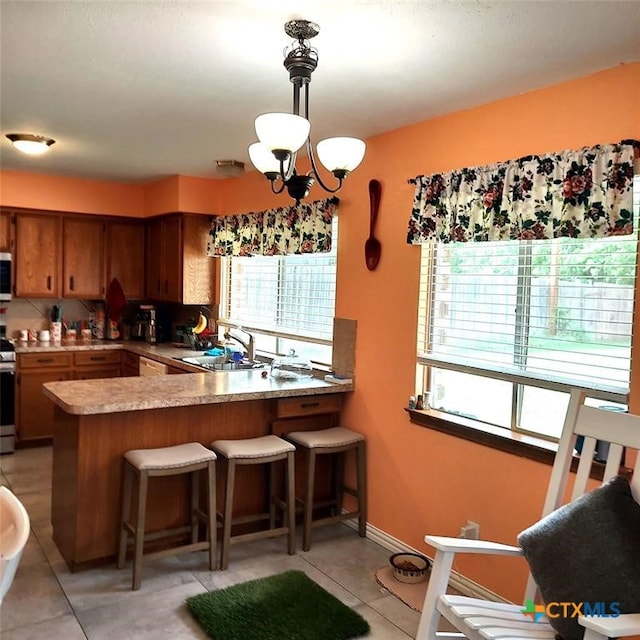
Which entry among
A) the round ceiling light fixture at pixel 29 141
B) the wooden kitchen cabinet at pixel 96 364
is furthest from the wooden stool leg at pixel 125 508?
the wooden kitchen cabinet at pixel 96 364

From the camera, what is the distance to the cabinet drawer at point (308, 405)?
358 centimetres

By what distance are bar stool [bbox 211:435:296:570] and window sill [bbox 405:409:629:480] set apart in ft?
2.37

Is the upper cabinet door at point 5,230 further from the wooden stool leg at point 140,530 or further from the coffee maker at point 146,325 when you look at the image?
the wooden stool leg at point 140,530

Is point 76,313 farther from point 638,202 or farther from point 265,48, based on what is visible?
point 638,202

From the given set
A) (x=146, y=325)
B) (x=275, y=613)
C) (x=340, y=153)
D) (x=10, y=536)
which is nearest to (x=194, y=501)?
(x=275, y=613)

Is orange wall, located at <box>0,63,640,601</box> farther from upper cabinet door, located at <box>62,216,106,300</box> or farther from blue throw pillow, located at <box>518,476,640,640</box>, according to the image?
upper cabinet door, located at <box>62,216,106,300</box>

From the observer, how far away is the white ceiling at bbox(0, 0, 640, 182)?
2.03m

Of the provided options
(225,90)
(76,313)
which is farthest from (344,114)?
(76,313)

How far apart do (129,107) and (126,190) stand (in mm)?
2707

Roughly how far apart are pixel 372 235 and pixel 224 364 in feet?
5.18

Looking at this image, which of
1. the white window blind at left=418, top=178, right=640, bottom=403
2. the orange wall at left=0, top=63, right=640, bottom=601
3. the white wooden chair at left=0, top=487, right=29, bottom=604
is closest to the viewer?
the white wooden chair at left=0, top=487, right=29, bottom=604

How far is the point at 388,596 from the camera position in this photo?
2936mm

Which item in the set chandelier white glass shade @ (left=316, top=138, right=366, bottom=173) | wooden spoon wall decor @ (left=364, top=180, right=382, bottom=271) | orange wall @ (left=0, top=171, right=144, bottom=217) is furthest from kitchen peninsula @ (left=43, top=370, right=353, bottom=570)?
orange wall @ (left=0, top=171, right=144, bottom=217)

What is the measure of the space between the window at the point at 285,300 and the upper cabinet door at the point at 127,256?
40.6 inches
